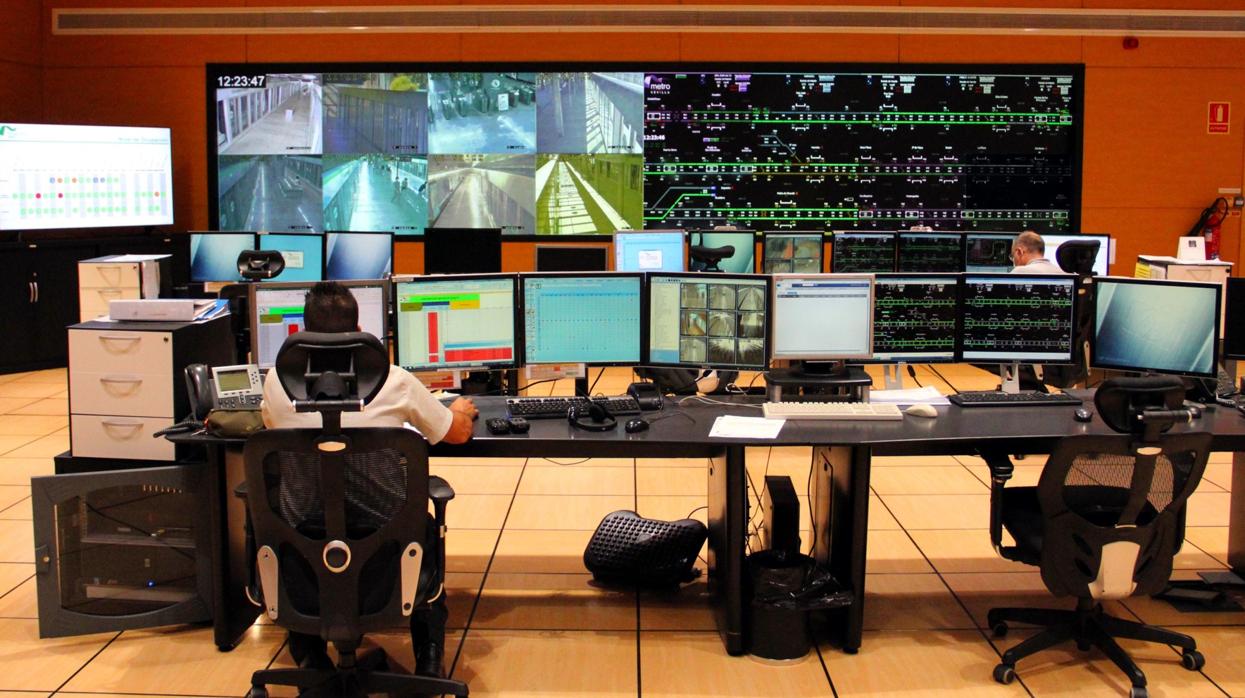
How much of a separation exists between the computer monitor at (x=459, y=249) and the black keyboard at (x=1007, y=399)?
9.89 ft

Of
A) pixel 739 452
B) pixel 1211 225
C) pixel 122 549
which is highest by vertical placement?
pixel 1211 225

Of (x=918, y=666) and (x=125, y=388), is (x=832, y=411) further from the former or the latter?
(x=125, y=388)

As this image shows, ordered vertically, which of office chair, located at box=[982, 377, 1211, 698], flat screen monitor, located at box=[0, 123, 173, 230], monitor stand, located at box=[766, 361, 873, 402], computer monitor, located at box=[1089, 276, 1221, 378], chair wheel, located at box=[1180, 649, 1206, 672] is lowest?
chair wheel, located at box=[1180, 649, 1206, 672]

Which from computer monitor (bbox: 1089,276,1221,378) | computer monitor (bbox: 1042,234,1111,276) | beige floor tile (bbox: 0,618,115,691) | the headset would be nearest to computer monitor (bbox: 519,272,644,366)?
the headset

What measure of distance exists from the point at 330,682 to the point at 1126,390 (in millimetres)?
2410

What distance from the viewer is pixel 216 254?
7508 millimetres

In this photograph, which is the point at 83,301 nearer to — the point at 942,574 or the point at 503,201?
the point at 503,201

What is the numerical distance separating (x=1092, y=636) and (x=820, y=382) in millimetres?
1245

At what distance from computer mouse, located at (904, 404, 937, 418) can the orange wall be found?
585cm

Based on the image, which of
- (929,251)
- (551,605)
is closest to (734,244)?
(929,251)

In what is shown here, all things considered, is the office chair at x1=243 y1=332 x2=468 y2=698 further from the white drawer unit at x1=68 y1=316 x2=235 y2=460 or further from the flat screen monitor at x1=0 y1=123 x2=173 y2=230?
the flat screen monitor at x1=0 y1=123 x2=173 y2=230

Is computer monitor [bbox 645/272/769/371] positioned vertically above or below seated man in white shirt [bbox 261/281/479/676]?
above

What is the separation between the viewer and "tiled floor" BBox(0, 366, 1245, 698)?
146 inches

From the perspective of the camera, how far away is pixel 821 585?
3902 mm
